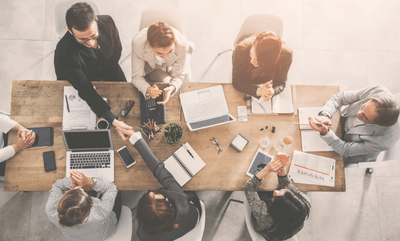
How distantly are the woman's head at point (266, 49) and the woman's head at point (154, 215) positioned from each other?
1272 millimetres

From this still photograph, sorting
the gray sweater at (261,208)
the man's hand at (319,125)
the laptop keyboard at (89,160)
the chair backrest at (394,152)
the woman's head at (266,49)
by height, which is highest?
the woman's head at (266,49)

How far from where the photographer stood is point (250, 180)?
70.1 inches

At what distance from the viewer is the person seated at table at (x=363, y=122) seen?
167 cm

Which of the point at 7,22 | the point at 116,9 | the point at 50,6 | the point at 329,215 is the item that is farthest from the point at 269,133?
the point at 7,22

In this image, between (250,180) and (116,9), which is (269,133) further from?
(116,9)

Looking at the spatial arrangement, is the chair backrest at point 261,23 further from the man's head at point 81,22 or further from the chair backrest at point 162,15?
the man's head at point 81,22

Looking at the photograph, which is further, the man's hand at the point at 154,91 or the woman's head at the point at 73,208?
the man's hand at the point at 154,91

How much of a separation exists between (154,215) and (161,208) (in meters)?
0.06

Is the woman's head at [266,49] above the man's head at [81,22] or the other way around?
the other way around

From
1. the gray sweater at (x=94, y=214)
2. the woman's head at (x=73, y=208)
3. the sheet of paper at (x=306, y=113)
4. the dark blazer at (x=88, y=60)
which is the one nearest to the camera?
the woman's head at (x=73, y=208)

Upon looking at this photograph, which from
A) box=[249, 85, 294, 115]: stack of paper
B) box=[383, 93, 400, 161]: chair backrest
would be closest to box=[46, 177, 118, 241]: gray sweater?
box=[249, 85, 294, 115]: stack of paper

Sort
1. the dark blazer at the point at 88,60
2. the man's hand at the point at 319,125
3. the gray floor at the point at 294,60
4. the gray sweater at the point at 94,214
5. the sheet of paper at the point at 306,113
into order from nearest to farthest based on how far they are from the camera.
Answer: the gray sweater at the point at 94,214
the dark blazer at the point at 88,60
the man's hand at the point at 319,125
the sheet of paper at the point at 306,113
the gray floor at the point at 294,60

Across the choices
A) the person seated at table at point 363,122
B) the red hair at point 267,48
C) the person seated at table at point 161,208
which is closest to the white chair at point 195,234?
the person seated at table at point 161,208

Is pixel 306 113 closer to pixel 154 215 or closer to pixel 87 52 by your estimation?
pixel 154 215
